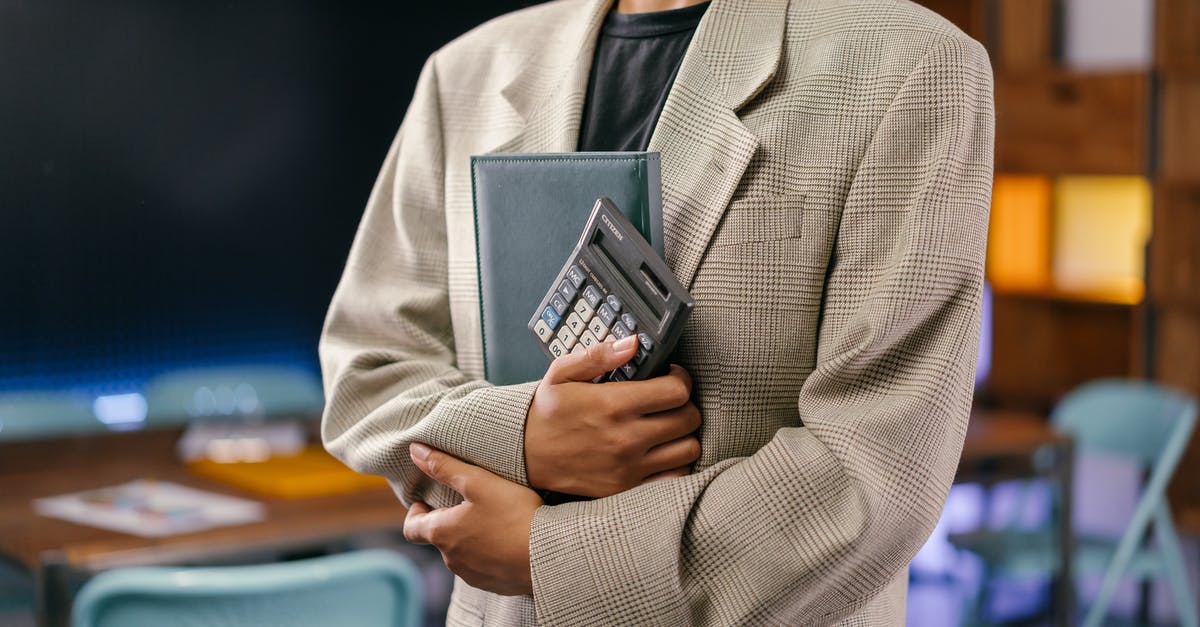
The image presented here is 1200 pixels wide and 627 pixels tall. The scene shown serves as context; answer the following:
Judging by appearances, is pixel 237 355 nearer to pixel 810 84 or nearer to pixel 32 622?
pixel 32 622

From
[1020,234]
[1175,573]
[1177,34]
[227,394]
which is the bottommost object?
[1175,573]

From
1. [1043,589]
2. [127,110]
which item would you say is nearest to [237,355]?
[127,110]

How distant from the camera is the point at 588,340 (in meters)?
0.92

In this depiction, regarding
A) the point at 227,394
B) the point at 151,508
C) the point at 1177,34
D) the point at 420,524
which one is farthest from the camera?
the point at 1177,34

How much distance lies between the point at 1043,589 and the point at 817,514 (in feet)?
12.0

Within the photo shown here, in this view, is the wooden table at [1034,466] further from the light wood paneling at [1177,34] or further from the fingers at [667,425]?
the fingers at [667,425]

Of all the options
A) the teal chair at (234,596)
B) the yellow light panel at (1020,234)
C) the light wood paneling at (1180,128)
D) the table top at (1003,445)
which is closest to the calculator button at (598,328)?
the teal chair at (234,596)

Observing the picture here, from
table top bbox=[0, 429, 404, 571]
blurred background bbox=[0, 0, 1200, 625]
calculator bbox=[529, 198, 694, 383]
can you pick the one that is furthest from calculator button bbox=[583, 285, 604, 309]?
blurred background bbox=[0, 0, 1200, 625]

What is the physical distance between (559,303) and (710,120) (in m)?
0.20

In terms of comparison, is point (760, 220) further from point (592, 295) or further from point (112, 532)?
point (112, 532)

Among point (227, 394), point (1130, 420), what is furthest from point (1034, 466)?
point (227, 394)

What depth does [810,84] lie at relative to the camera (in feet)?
3.13

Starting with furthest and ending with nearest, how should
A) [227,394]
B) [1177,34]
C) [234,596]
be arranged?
[1177,34] < [227,394] < [234,596]

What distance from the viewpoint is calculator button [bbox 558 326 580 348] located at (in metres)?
0.93
